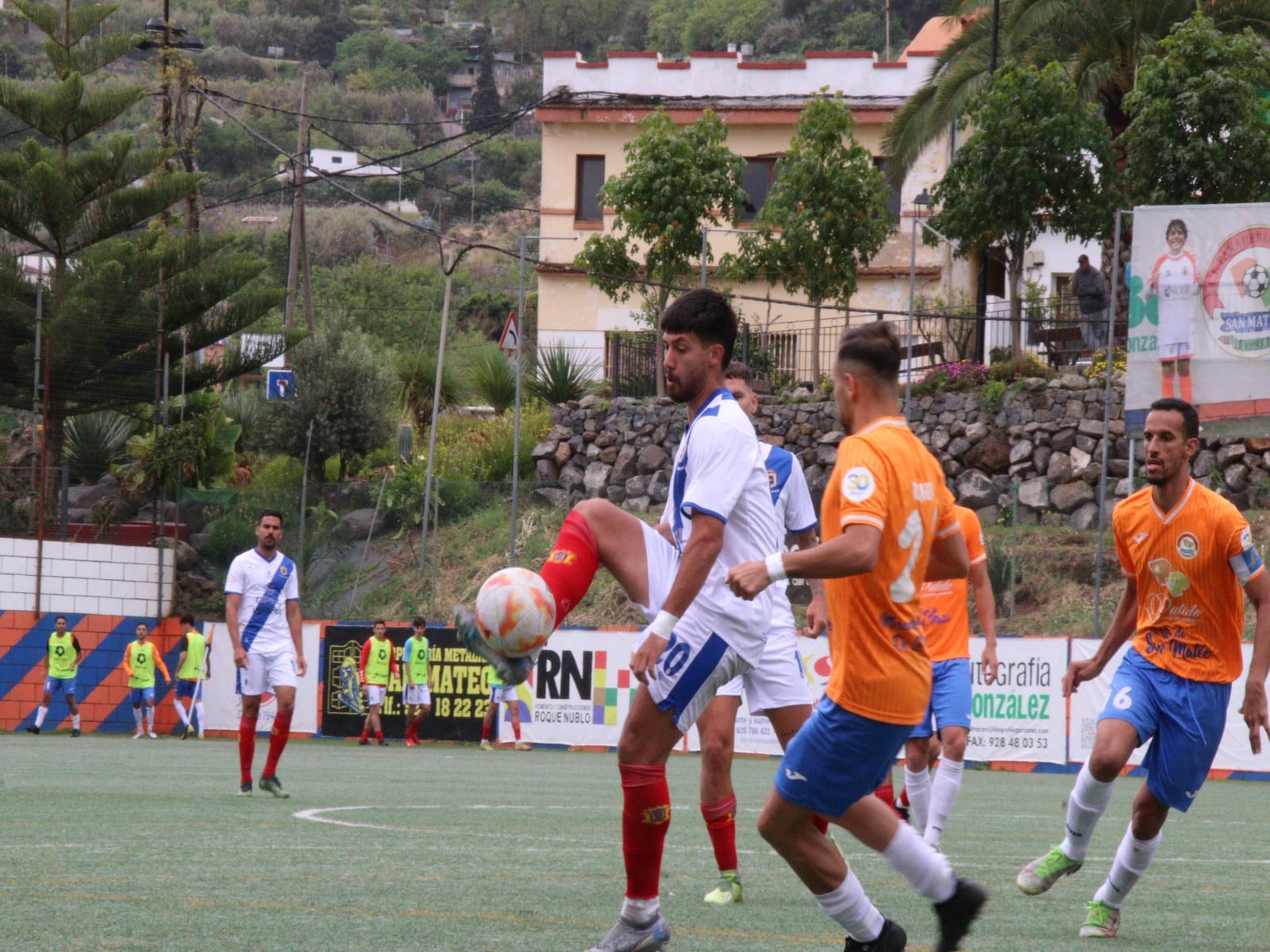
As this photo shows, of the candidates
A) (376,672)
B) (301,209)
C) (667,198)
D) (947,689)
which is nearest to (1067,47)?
(667,198)

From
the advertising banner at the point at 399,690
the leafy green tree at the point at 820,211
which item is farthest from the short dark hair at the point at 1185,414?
the leafy green tree at the point at 820,211

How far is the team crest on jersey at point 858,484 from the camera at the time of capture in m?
4.68

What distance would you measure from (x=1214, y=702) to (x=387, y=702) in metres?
18.8

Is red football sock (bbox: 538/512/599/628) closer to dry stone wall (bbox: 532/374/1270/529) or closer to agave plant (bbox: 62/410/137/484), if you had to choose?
dry stone wall (bbox: 532/374/1270/529)

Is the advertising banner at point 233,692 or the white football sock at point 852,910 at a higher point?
the white football sock at point 852,910

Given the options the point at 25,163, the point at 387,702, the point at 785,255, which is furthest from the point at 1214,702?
the point at 25,163

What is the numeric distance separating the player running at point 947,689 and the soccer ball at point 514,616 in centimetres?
416

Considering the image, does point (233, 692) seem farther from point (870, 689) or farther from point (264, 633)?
point (870, 689)

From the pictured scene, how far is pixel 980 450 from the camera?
26.9 m

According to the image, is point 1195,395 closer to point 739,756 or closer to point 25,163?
point 739,756

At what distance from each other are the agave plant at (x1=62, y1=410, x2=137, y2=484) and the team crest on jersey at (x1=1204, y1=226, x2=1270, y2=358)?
67.9 ft

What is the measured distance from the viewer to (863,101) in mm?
41469

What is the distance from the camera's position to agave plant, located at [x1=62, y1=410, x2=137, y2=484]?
31734 mm

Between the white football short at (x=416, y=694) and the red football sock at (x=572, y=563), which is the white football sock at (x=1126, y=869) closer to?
the red football sock at (x=572, y=563)
